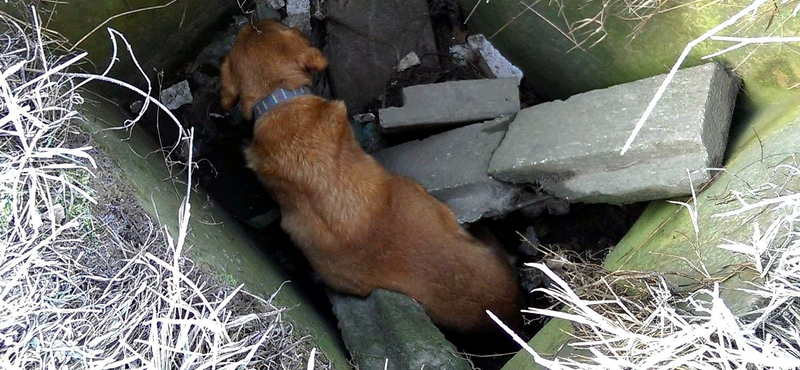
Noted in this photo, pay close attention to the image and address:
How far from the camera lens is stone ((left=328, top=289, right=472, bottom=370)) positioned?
289 centimetres

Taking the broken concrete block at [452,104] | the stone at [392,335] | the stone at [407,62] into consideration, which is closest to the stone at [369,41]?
the stone at [407,62]

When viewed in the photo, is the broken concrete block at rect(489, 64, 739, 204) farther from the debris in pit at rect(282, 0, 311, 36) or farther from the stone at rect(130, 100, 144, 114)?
the stone at rect(130, 100, 144, 114)

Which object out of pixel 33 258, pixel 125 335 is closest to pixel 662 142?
pixel 125 335

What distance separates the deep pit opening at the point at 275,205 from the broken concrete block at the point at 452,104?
0.48 feet

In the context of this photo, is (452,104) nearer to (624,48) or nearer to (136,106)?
(624,48)

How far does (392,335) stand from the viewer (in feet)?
10.0

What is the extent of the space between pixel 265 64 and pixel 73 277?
4.78ft

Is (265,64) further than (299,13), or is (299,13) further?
(299,13)

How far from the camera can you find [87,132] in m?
2.49

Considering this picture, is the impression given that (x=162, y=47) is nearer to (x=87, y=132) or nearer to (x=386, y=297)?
(x=87, y=132)

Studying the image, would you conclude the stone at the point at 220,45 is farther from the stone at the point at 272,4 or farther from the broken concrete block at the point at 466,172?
the broken concrete block at the point at 466,172

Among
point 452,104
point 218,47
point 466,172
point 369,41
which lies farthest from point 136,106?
point 466,172

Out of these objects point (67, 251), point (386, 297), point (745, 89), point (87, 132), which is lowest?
point (386, 297)

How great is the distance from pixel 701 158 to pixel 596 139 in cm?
45
